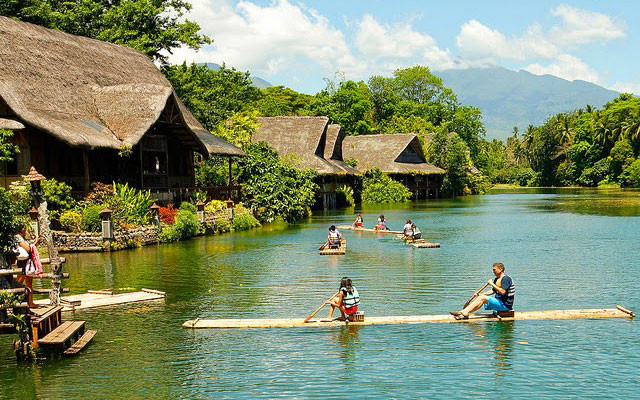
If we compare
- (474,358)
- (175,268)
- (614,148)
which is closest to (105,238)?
(175,268)

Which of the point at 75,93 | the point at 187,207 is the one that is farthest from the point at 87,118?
A: the point at 187,207

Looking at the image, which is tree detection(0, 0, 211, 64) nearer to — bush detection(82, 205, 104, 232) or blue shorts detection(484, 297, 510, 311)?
bush detection(82, 205, 104, 232)

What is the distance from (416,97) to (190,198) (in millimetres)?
80119

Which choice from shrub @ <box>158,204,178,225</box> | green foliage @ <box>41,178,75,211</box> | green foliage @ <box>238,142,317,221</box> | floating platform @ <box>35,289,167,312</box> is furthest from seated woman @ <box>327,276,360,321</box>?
green foliage @ <box>238,142,317,221</box>

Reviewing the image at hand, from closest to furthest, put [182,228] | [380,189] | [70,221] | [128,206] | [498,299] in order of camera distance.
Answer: [498,299]
[70,221]
[128,206]
[182,228]
[380,189]

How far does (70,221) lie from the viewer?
27938 millimetres

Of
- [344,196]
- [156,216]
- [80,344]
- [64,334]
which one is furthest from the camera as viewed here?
[344,196]

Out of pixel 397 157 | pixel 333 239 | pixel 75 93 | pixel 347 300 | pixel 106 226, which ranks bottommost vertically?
pixel 347 300

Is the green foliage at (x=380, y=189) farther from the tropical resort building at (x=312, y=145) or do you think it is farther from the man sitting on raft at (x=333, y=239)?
the man sitting on raft at (x=333, y=239)

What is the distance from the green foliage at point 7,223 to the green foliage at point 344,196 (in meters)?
48.7

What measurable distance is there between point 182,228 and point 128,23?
21.2m

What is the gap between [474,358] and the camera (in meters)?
12.2

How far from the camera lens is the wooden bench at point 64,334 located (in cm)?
1212

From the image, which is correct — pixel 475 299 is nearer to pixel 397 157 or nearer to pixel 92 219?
pixel 92 219
